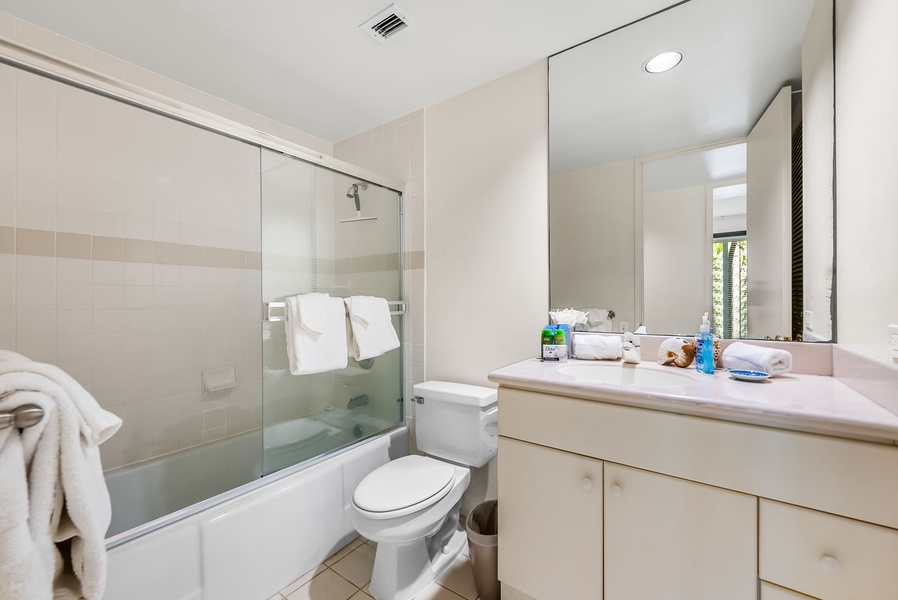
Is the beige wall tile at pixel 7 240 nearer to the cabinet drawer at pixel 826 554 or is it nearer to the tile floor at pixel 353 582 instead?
the tile floor at pixel 353 582

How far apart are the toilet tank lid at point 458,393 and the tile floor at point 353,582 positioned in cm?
69

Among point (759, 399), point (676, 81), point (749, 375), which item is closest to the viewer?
point (759, 399)

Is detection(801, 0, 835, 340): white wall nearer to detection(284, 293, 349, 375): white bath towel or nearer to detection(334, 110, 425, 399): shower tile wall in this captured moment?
detection(334, 110, 425, 399): shower tile wall

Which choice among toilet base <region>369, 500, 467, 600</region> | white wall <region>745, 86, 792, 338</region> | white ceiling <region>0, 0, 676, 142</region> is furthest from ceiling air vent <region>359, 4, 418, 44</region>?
toilet base <region>369, 500, 467, 600</region>

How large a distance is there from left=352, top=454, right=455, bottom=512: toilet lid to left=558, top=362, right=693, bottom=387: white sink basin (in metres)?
0.65

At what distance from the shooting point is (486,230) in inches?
74.5

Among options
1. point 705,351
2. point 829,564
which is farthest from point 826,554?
point 705,351

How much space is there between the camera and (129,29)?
1498 mm

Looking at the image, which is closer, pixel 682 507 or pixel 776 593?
pixel 776 593

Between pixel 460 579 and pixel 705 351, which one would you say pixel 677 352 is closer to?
pixel 705 351

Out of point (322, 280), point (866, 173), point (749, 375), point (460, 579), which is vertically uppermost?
point (866, 173)

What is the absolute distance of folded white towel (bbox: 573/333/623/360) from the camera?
1.45m

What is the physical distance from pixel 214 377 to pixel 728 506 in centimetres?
223

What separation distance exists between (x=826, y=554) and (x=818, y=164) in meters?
1.12
